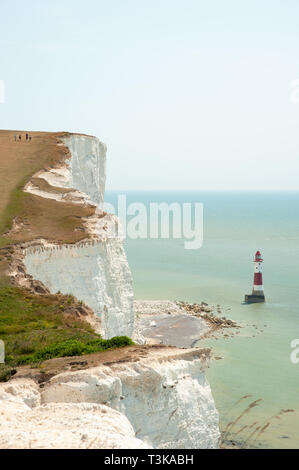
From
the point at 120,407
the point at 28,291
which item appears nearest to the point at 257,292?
the point at 28,291

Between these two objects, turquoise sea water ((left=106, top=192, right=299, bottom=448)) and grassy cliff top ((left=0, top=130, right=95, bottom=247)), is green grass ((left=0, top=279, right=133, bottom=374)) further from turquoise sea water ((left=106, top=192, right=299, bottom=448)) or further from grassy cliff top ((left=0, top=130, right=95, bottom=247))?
turquoise sea water ((left=106, top=192, right=299, bottom=448))

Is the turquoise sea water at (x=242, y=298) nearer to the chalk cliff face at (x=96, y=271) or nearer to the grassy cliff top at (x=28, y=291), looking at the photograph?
the chalk cliff face at (x=96, y=271)

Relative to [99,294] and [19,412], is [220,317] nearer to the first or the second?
[99,294]

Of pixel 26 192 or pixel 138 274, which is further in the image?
pixel 138 274

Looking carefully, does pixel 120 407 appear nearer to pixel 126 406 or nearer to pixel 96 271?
pixel 126 406

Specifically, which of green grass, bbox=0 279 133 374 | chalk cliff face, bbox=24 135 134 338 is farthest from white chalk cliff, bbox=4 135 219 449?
chalk cliff face, bbox=24 135 134 338

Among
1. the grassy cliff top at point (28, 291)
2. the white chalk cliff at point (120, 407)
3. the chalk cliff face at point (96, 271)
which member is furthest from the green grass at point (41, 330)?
the white chalk cliff at point (120, 407)

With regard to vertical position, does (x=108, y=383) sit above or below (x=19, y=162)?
below
